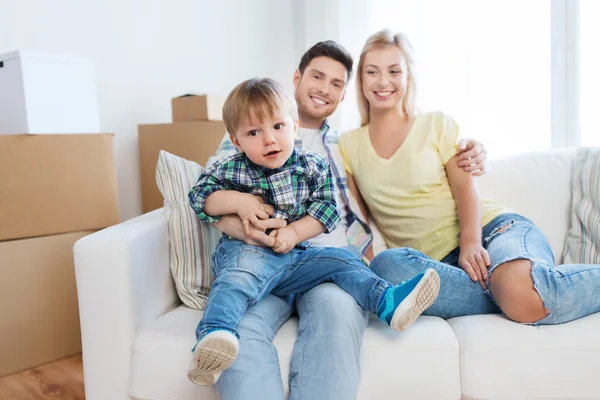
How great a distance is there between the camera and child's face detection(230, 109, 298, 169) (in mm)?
1232

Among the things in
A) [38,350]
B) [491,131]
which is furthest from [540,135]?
[38,350]

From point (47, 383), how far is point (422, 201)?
126 cm

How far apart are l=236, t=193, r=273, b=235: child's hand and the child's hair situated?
6.4 inches

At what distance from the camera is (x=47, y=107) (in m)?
1.77

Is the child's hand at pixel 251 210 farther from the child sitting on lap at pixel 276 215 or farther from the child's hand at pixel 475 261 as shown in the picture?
the child's hand at pixel 475 261

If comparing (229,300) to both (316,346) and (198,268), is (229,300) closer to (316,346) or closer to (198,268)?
(316,346)

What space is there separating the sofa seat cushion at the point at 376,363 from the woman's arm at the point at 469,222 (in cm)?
21

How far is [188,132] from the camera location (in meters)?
2.19

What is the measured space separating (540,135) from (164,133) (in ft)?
5.22

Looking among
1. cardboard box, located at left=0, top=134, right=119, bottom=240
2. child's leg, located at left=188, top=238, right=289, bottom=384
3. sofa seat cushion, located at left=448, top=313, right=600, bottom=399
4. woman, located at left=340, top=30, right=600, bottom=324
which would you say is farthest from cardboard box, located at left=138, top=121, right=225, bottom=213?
Answer: sofa seat cushion, located at left=448, top=313, right=600, bottom=399

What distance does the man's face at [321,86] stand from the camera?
1.63m

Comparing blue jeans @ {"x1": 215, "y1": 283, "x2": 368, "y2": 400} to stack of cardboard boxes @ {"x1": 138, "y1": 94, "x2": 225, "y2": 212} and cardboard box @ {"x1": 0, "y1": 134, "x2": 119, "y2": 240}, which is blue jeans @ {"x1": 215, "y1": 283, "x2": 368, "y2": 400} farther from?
stack of cardboard boxes @ {"x1": 138, "y1": 94, "x2": 225, "y2": 212}

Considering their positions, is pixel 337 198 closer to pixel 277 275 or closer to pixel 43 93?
pixel 277 275

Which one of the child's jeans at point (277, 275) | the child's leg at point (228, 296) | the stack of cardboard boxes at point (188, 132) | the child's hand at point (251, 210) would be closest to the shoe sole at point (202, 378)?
the child's leg at point (228, 296)
